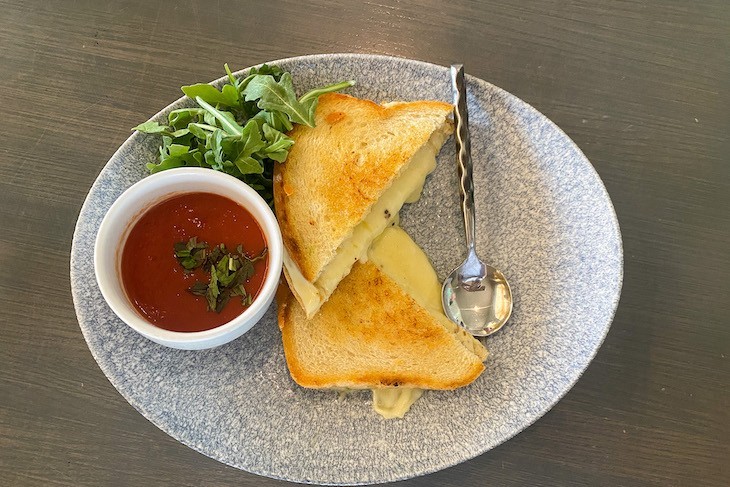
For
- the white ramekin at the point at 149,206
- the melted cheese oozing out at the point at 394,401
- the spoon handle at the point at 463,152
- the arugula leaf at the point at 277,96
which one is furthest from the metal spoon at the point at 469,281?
the white ramekin at the point at 149,206

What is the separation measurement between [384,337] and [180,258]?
1.81ft

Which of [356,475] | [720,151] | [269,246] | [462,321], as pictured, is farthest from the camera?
[720,151]

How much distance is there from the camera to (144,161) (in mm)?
1411

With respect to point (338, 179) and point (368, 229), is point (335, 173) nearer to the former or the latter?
point (338, 179)

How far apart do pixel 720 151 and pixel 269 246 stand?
137 cm

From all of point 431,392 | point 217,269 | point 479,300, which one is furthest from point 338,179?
point 431,392

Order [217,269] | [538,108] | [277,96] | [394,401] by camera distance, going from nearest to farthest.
Result: [217,269]
[277,96]
[394,401]
[538,108]

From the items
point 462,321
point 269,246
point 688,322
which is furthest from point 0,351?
point 688,322

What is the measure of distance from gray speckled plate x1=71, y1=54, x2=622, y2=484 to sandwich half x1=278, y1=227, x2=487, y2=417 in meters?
0.05

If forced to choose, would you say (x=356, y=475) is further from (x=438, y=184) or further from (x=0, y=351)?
(x=0, y=351)

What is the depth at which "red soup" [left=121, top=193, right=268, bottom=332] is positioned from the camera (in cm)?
123

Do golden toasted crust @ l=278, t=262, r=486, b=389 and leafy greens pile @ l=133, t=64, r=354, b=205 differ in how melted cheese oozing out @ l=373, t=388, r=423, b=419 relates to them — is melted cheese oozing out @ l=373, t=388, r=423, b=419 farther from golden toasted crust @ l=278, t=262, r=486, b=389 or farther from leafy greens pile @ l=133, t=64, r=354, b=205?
leafy greens pile @ l=133, t=64, r=354, b=205

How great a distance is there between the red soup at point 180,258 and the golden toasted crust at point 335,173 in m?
0.15

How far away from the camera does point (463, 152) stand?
4.77 ft
